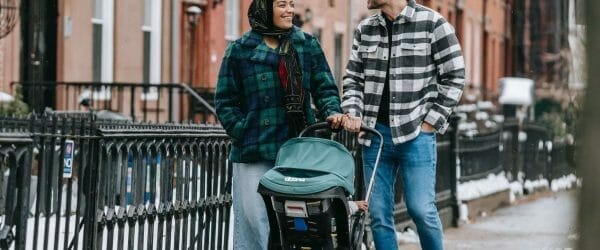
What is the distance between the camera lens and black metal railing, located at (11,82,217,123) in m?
20.2

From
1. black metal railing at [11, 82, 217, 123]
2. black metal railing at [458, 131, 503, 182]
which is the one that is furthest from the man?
black metal railing at [11, 82, 217, 123]

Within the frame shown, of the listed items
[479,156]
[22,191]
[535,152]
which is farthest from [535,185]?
[22,191]

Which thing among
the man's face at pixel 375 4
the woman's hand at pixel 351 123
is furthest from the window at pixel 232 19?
the woman's hand at pixel 351 123

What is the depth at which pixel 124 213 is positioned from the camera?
26.1 feet

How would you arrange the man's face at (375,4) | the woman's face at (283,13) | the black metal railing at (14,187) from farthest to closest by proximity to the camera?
the man's face at (375,4) < the woman's face at (283,13) < the black metal railing at (14,187)

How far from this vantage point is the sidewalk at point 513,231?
1262cm

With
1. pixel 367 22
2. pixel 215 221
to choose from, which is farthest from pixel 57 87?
pixel 367 22

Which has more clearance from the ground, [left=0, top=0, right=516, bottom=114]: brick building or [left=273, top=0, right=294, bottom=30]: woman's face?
[left=0, top=0, right=516, bottom=114]: brick building

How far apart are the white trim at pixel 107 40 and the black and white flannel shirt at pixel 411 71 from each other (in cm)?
1485

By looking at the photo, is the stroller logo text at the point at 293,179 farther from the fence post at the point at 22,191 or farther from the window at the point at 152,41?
the window at the point at 152,41

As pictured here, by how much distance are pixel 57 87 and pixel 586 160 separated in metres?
17.3

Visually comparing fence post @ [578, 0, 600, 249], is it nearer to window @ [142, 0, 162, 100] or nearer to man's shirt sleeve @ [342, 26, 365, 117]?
man's shirt sleeve @ [342, 26, 365, 117]

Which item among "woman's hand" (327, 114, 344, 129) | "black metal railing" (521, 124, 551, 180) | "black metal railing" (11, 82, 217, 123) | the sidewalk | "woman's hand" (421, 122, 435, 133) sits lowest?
the sidewalk

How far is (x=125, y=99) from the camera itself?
22438 mm
